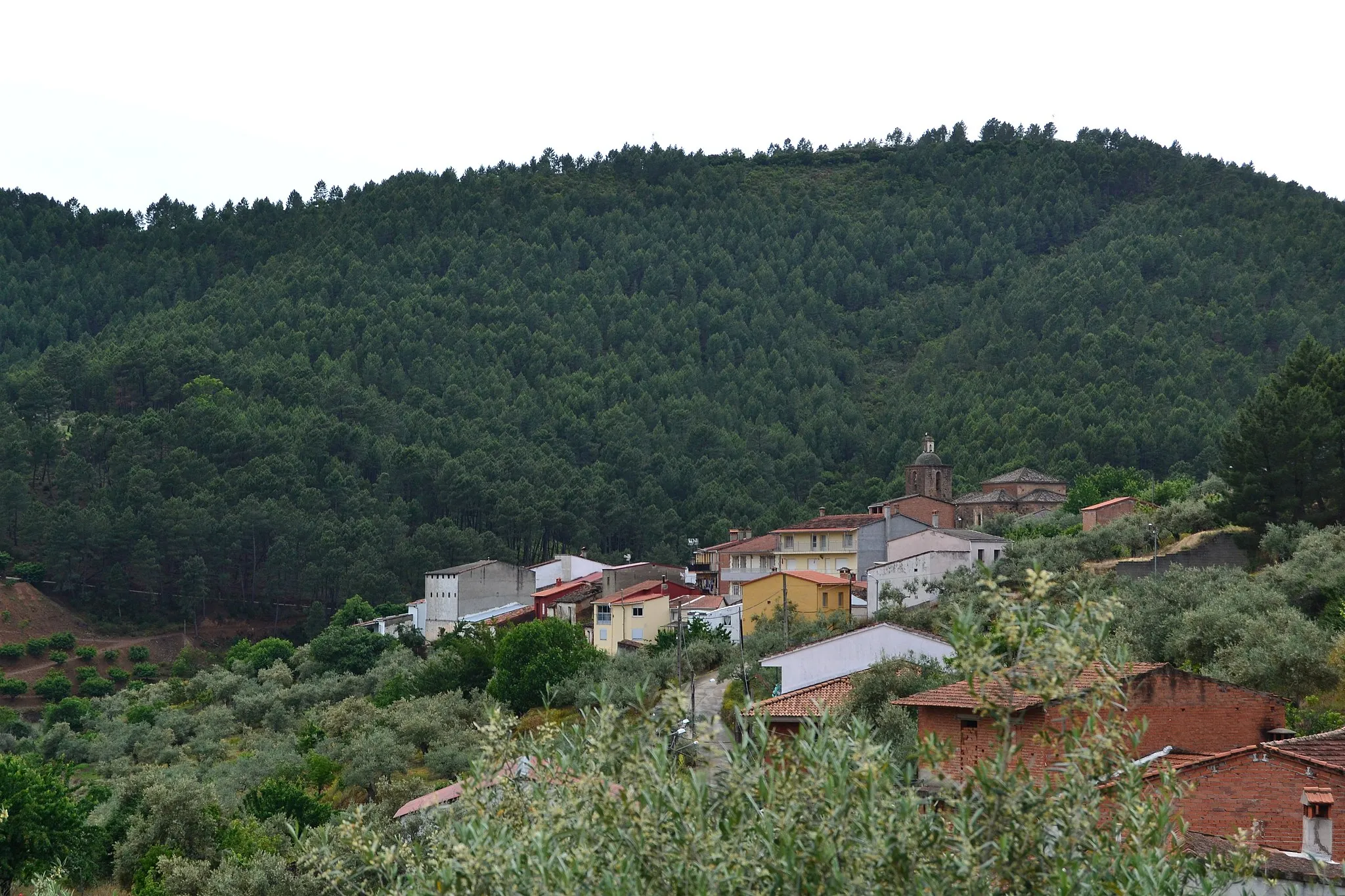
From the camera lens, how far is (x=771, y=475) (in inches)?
4626

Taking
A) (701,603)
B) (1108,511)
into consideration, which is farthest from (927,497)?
(701,603)

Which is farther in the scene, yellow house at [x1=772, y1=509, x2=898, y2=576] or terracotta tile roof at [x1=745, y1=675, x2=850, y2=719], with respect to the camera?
yellow house at [x1=772, y1=509, x2=898, y2=576]

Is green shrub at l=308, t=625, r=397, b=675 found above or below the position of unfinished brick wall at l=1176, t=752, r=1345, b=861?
below

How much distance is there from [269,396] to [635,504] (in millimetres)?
37370

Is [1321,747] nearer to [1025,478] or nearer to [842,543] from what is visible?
[842,543]

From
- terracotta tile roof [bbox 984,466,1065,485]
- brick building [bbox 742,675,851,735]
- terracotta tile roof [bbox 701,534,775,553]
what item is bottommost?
brick building [bbox 742,675,851,735]

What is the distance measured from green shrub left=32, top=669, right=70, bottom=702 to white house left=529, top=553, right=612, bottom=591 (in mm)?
24556

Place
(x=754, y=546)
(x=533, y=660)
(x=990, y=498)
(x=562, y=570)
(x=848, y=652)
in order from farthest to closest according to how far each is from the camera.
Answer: (x=562, y=570) < (x=990, y=498) < (x=754, y=546) < (x=533, y=660) < (x=848, y=652)

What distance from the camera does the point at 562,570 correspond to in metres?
82.8

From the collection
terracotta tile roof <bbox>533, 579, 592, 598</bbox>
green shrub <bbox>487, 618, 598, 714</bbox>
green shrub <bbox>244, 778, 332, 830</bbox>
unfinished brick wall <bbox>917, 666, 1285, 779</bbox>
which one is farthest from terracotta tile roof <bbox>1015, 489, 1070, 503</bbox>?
unfinished brick wall <bbox>917, 666, 1285, 779</bbox>

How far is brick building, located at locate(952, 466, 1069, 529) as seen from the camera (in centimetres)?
7600

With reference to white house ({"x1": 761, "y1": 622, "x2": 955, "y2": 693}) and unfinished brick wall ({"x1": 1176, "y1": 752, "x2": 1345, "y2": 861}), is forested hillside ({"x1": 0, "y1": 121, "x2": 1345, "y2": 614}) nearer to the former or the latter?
white house ({"x1": 761, "y1": 622, "x2": 955, "y2": 693})

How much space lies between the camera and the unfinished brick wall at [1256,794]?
1756cm

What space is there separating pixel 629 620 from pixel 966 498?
2489 centimetres
